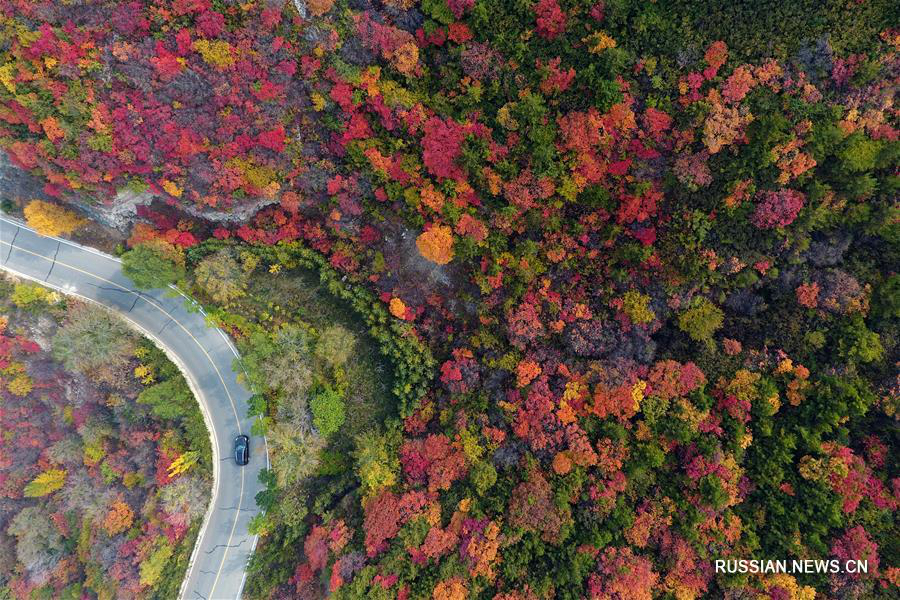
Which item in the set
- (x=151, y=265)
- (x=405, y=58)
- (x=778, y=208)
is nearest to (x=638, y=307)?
(x=778, y=208)

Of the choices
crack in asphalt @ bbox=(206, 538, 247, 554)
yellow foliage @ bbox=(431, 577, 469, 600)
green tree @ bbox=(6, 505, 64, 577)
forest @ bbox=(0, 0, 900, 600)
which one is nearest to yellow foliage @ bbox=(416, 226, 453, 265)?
forest @ bbox=(0, 0, 900, 600)

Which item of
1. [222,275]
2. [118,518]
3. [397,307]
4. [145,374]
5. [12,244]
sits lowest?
[118,518]

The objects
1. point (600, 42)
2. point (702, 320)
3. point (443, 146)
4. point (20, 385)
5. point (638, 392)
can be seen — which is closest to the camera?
point (600, 42)

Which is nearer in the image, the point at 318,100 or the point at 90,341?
the point at 318,100

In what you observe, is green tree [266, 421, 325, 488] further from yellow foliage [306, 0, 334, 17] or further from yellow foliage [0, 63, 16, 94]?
yellow foliage [306, 0, 334, 17]

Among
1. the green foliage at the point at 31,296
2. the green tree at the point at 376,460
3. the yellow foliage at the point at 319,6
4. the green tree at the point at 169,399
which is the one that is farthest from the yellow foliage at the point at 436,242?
the green foliage at the point at 31,296

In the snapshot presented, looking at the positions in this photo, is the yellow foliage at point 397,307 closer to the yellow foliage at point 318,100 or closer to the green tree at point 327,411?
the green tree at point 327,411

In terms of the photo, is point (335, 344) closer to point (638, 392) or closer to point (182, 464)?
point (182, 464)
